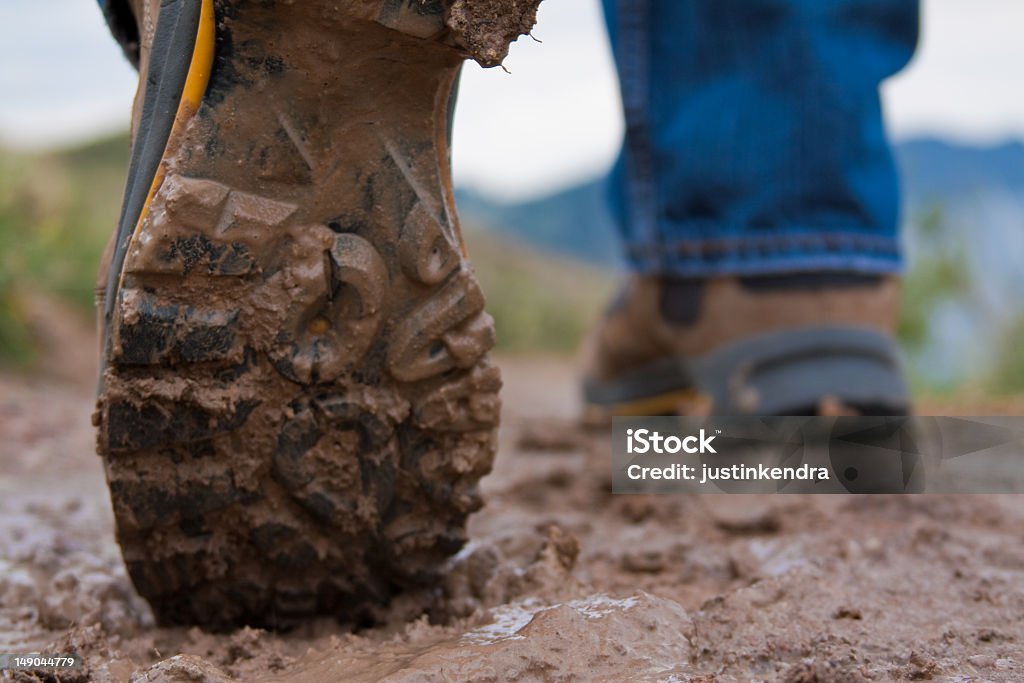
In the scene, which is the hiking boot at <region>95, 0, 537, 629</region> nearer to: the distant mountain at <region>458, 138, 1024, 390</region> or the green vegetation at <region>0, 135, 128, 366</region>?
the green vegetation at <region>0, 135, 128, 366</region>

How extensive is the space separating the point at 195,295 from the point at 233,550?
0.28m

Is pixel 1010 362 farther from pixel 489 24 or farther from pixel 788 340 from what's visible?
pixel 489 24

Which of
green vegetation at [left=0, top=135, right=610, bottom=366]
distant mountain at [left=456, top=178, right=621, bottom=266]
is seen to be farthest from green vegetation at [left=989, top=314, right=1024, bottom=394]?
distant mountain at [left=456, top=178, right=621, bottom=266]

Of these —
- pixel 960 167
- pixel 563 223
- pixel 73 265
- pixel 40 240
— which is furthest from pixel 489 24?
pixel 563 223

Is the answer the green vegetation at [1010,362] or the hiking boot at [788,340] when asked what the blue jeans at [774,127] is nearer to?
the hiking boot at [788,340]

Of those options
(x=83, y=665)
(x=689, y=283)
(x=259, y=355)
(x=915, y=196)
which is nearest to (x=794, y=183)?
(x=689, y=283)

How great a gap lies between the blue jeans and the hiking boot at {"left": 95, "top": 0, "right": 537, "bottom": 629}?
0.91 m

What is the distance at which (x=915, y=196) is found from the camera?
5254 millimetres

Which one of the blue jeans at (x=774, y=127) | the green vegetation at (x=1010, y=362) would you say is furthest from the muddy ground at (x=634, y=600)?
the green vegetation at (x=1010, y=362)

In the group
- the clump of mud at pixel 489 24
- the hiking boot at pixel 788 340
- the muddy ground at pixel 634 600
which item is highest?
the clump of mud at pixel 489 24

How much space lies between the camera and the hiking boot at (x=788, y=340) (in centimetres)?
171

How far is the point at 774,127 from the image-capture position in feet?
5.73

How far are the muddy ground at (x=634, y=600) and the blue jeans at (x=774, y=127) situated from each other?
1.49 feet

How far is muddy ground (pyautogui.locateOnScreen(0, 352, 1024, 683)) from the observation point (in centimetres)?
88
